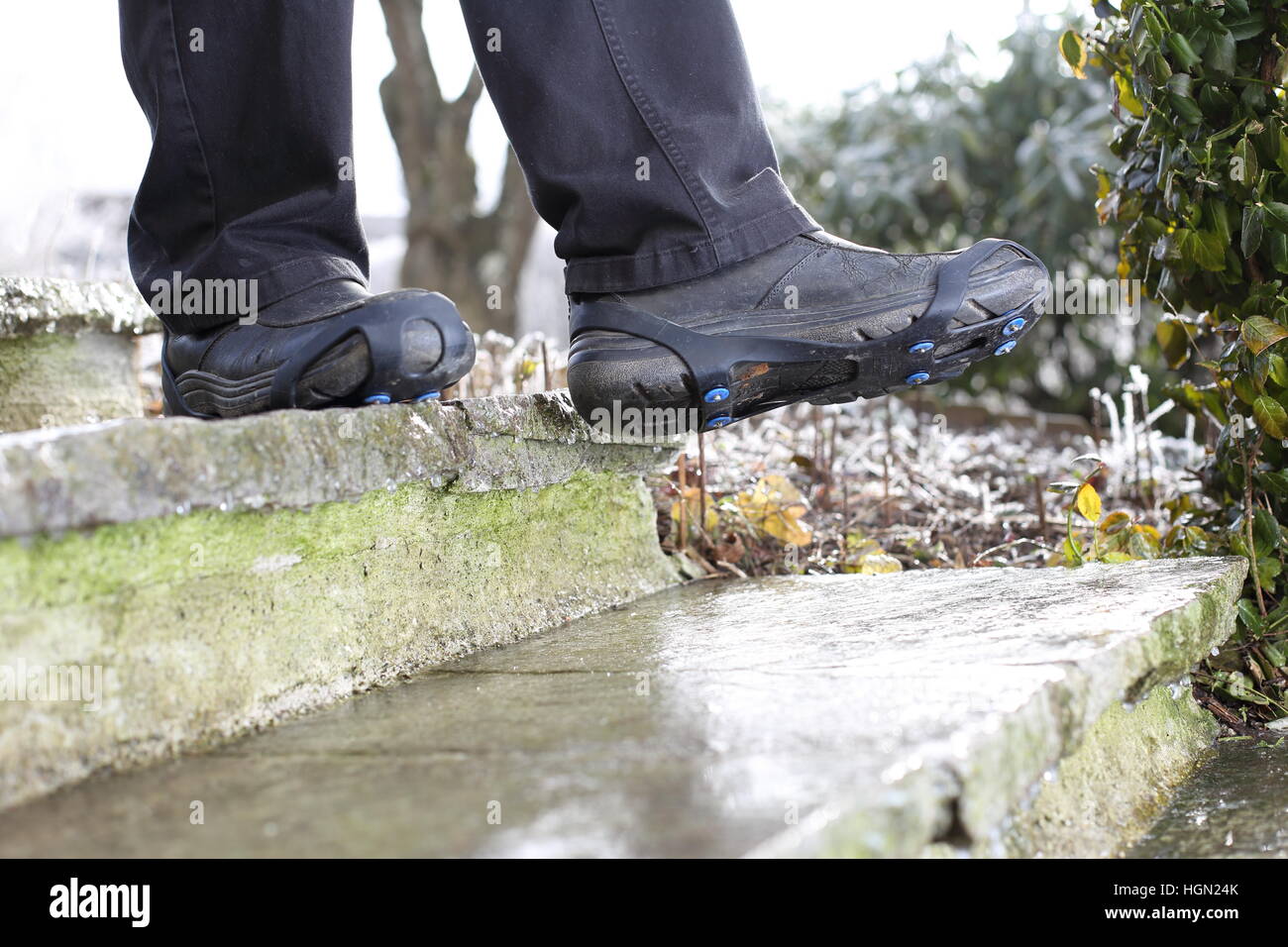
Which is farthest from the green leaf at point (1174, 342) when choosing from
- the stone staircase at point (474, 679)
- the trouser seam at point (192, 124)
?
the trouser seam at point (192, 124)

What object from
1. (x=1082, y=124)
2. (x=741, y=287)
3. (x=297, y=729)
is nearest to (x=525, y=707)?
(x=297, y=729)

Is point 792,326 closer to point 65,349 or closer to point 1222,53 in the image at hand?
point 1222,53

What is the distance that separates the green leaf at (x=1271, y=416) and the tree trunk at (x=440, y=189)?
5775mm

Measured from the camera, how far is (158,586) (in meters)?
0.99

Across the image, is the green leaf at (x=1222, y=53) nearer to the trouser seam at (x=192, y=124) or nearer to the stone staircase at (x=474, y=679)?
the stone staircase at (x=474, y=679)

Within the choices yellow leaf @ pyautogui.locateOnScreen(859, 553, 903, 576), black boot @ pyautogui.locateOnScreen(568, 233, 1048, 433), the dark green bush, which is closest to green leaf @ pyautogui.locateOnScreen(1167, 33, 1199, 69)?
the dark green bush

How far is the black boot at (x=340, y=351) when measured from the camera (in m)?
1.23

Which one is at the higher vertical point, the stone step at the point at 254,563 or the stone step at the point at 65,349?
the stone step at the point at 65,349

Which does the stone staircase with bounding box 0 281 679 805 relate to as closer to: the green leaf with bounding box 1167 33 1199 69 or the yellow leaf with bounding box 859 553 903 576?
the yellow leaf with bounding box 859 553 903 576

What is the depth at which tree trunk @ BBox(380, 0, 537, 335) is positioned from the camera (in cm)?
696

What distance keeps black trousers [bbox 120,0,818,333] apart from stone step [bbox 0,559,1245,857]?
517mm

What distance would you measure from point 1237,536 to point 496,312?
6519 millimetres

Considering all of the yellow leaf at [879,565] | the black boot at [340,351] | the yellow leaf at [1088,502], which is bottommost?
the yellow leaf at [879,565]
